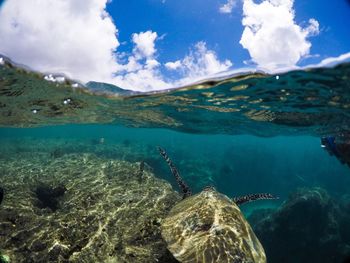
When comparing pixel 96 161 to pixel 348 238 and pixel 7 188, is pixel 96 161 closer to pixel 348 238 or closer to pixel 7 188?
pixel 7 188

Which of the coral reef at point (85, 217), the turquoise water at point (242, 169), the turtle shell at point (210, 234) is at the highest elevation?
the turtle shell at point (210, 234)

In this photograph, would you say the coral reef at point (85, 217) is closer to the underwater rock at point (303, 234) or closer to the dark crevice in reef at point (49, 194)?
the dark crevice in reef at point (49, 194)

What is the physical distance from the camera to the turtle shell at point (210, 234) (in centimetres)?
558

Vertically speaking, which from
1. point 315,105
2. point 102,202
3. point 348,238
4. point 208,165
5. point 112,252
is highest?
point 315,105

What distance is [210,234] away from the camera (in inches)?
240

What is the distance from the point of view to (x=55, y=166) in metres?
16.6

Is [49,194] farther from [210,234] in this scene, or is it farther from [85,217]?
[210,234]

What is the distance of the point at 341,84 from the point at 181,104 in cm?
1003

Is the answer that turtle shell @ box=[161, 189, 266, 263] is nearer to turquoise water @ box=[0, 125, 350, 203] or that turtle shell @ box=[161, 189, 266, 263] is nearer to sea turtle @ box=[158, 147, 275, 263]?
sea turtle @ box=[158, 147, 275, 263]

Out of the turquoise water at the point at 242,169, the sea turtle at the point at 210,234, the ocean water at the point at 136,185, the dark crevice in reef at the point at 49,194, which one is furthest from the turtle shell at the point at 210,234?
the turquoise water at the point at 242,169

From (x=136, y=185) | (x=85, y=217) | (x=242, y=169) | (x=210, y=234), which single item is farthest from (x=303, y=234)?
(x=242, y=169)

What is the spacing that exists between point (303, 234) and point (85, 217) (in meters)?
13.7

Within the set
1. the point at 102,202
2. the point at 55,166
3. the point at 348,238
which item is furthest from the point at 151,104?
the point at 348,238

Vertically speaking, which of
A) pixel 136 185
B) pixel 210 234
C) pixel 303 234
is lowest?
pixel 303 234
